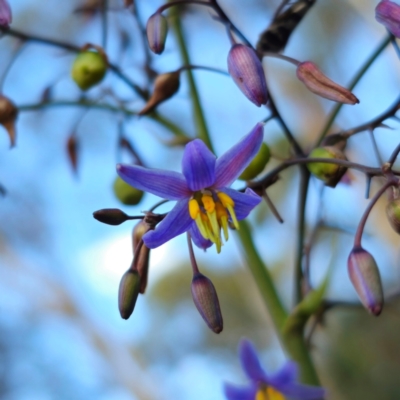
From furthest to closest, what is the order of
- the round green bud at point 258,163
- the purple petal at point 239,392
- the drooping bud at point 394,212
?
the purple petal at point 239,392, the round green bud at point 258,163, the drooping bud at point 394,212

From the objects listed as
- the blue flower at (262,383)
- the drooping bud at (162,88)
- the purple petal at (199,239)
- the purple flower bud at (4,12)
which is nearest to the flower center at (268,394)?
the blue flower at (262,383)

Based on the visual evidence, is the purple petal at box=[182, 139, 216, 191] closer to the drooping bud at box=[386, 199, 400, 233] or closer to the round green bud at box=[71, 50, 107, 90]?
the drooping bud at box=[386, 199, 400, 233]

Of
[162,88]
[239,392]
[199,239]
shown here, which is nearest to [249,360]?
[239,392]

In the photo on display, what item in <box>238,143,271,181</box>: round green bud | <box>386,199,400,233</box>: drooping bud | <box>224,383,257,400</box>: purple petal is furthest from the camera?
<box>224,383,257,400</box>: purple petal

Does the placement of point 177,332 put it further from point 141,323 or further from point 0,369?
point 0,369

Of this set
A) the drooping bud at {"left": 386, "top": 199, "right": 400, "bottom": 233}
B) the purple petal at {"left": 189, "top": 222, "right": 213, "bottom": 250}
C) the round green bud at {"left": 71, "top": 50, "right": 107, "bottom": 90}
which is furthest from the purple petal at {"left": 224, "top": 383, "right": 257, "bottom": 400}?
the round green bud at {"left": 71, "top": 50, "right": 107, "bottom": 90}

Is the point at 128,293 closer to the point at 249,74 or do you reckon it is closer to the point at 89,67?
the point at 249,74

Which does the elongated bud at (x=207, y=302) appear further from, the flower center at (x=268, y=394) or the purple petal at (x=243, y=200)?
the flower center at (x=268, y=394)
